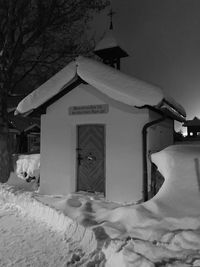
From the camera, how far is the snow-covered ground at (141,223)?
4.36 m

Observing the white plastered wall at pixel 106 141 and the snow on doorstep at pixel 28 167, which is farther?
the snow on doorstep at pixel 28 167

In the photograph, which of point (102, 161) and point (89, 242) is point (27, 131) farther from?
point (89, 242)

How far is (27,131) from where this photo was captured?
24391 mm

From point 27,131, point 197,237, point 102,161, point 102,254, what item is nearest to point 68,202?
point 102,161

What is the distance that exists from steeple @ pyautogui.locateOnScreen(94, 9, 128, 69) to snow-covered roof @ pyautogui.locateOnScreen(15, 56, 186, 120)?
2.83 metres

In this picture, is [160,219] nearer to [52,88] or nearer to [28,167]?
[52,88]

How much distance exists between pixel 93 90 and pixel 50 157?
108 inches

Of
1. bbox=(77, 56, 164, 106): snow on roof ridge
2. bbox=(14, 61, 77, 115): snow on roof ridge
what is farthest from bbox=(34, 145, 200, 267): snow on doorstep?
bbox=(14, 61, 77, 115): snow on roof ridge

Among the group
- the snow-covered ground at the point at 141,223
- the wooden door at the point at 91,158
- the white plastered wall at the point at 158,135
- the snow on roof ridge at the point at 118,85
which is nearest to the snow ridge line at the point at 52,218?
the snow-covered ground at the point at 141,223

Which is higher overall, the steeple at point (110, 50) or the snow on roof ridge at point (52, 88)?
the steeple at point (110, 50)

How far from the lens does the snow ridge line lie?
529 cm

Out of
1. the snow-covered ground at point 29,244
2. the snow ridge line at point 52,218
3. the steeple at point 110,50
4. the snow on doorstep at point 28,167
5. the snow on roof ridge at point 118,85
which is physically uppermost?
the steeple at point 110,50

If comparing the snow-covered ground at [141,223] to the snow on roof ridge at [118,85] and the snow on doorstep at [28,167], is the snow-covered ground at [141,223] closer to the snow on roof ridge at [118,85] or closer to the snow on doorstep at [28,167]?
the snow on roof ridge at [118,85]

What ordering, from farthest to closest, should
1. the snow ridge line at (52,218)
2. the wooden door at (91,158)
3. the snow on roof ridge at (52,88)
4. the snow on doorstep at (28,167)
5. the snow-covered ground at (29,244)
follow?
1. the snow on doorstep at (28,167)
2. the wooden door at (91,158)
3. the snow on roof ridge at (52,88)
4. the snow ridge line at (52,218)
5. the snow-covered ground at (29,244)
